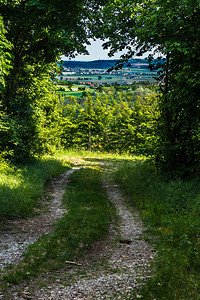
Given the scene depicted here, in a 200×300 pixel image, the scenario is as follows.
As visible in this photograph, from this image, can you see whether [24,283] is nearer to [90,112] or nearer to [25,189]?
[25,189]

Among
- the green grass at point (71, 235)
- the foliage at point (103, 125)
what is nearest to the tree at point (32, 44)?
the green grass at point (71, 235)

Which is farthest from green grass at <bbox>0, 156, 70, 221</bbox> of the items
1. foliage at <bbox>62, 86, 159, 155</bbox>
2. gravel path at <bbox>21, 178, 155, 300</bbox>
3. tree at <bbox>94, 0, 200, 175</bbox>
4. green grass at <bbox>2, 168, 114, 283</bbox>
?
foliage at <bbox>62, 86, 159, 155</bbox>

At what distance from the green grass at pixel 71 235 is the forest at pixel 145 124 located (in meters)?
0.05

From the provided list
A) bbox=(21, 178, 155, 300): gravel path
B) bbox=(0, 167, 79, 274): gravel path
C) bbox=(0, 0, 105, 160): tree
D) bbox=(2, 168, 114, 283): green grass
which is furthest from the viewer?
bbox=(0, 0, 105, 160): tree

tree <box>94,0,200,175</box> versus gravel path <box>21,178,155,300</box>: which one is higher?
tree <box>94,0,200,175</box>

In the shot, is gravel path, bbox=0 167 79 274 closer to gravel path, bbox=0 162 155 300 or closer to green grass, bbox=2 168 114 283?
gravel path, bbox=0 162 155 300

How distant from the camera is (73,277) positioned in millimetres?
4621

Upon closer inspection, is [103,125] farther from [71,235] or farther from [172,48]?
[71,235]

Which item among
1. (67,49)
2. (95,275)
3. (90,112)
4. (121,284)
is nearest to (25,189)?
(95,275)

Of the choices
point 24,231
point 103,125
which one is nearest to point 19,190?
point 24,231

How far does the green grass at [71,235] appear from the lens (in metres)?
4.92

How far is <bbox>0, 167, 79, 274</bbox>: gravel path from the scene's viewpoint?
5422 mm

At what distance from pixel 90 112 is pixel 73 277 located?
3135cm

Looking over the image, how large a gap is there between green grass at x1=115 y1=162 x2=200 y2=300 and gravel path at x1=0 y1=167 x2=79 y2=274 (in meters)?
3.24
